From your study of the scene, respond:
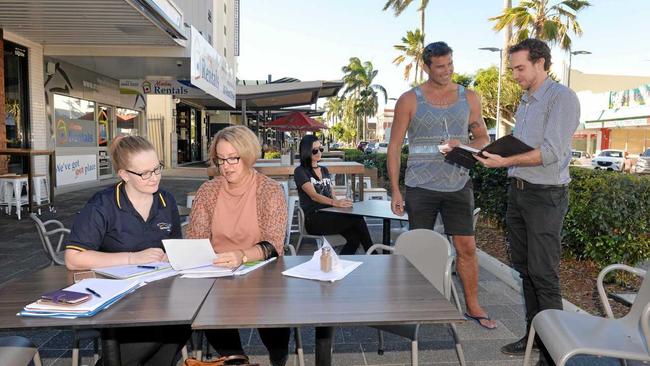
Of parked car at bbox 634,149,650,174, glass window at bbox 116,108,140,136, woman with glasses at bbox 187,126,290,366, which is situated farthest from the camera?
parked car at bbox 634,149,650,174

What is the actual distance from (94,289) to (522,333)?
3001 mm

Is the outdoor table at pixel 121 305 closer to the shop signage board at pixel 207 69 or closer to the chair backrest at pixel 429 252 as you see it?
the chair backrest at pixel 429 252

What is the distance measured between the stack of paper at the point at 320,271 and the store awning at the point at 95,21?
6.78 metres

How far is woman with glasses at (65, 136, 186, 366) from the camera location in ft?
7.63

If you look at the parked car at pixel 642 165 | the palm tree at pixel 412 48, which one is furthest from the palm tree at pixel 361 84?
the parked car at pixel 642 165

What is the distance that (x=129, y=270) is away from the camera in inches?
87.9

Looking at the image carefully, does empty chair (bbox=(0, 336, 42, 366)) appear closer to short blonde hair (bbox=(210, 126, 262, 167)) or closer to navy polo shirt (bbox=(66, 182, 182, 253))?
navy polo shirt (bbox=(66, 182, 182, 253))

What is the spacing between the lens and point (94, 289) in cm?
191

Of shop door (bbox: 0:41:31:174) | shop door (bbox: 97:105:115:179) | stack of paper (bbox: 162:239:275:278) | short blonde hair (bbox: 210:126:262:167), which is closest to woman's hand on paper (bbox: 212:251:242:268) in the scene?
stack of paper (bbox: 162:239:275:278)

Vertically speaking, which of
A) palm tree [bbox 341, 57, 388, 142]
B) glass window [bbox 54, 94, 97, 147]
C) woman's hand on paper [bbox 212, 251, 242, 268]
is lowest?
woman's hand on paper [bbox 212, 251, 242, 268]

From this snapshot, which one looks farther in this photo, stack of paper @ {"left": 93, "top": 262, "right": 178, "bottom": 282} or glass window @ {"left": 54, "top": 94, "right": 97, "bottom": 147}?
glass window @ {"left": 54, "top": 94, "right": 97, "bottom": 147}

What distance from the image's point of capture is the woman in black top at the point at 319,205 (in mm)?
4816

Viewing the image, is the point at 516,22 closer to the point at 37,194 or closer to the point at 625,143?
the point at 37,194

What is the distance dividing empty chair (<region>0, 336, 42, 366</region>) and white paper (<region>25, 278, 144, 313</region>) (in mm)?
485
